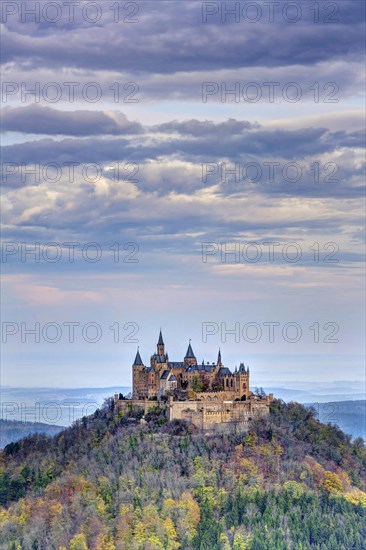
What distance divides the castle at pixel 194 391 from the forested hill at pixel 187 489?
1.33 m

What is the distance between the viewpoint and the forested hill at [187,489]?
362ft

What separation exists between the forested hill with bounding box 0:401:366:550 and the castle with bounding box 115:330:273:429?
1332 mm

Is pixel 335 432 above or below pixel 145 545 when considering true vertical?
above

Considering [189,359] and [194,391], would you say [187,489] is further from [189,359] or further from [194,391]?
[189,359]

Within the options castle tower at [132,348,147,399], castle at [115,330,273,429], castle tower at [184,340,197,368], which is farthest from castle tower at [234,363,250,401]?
castle tower at [132,348,147,399]

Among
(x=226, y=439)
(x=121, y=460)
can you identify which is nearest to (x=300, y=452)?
(x=226, y=439)

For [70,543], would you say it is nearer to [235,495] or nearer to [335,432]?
[235,495]

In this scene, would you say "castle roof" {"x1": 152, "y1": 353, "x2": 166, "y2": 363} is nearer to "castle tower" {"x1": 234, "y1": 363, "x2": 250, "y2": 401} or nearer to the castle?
the castle

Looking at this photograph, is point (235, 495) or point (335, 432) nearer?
point (235, 495)

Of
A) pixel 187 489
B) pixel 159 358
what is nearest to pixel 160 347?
pixel 159 358

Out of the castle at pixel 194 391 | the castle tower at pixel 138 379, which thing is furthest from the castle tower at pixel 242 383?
the castle tower at pixel 138 379

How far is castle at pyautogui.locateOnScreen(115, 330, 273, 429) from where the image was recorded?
4764 inches

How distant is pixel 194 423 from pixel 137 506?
11.2 meters

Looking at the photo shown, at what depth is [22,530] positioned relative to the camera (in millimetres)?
115562
